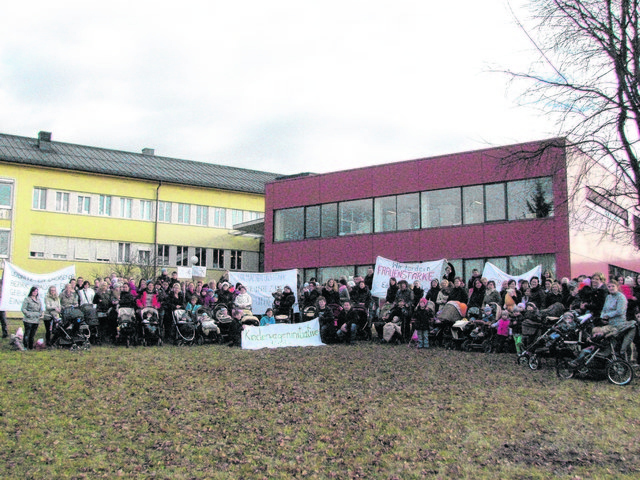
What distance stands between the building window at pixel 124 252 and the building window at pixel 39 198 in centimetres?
652

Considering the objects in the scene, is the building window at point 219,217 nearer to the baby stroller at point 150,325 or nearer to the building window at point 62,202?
the building window at point 62,202

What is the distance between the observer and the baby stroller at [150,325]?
1970 centimetres

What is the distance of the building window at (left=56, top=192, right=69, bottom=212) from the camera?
52.5 m

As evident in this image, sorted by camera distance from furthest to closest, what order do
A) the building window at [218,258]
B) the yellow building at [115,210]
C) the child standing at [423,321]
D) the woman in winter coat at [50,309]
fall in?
the building window at [218,258]
the yellow building at [115,210]
the child standing at [423,321]
the woman in winter coat at [50,309]

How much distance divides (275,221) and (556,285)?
2493cm

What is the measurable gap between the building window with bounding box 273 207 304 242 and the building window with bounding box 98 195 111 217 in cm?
2025

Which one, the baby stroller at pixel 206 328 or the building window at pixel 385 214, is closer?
the baby stroller at pixel 206 328

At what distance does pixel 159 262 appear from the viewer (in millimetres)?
56500

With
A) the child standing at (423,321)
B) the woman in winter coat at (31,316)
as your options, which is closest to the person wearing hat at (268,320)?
the child standing at (423,321)

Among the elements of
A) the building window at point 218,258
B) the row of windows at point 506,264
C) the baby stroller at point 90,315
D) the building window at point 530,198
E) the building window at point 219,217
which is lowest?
the baby stroller at point 90,315

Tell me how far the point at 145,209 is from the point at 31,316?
130 feet

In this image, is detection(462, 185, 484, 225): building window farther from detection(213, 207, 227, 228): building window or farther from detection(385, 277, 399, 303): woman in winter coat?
detection(213, 207, 227, 228): building window

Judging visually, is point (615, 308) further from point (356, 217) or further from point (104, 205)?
point (104, 205)

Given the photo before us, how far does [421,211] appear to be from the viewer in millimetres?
33594
